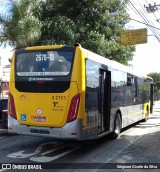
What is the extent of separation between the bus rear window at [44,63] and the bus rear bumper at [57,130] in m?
1.46

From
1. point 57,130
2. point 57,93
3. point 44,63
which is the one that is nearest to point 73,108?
point 57,93

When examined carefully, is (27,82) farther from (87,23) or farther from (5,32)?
(87,23)

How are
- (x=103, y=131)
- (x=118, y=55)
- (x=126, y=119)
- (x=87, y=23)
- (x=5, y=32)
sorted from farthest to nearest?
(x=118, y=55) → (x=87, y=23) → (x=5, y=32) → (x=126, y=119) → (x=103, y=131)

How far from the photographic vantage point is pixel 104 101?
11.8 m

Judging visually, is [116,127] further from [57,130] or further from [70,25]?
[70,25]

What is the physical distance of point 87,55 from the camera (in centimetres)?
1026

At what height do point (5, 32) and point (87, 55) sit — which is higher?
point (5, 32)

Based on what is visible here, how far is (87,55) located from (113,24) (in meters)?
17.4

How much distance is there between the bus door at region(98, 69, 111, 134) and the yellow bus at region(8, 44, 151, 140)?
32 mm

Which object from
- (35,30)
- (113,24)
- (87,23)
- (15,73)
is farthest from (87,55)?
(113,24)

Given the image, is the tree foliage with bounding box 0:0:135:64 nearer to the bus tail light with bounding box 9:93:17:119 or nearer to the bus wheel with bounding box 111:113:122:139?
the bus wheel with bounding box 111:113:122:139

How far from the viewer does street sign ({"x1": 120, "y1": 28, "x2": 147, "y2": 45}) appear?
82.4 feet

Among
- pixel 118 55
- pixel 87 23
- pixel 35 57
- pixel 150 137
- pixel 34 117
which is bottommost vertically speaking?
pixel 150 137

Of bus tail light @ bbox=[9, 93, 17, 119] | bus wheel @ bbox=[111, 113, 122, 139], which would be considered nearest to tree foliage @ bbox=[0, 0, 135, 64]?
bus wheel @ bbox=[111, 113, 122, 139]
